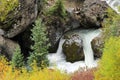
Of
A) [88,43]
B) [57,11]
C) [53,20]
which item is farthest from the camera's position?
[57,11]

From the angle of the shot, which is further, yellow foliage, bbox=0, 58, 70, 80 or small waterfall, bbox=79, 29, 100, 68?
small waterfall, bbox=79, 29, 100, 68

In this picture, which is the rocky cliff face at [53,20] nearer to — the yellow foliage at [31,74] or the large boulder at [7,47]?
the large boulder at [7,47]

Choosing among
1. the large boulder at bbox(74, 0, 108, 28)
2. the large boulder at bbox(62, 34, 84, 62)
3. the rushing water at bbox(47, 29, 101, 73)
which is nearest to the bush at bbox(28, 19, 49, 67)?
the rushing water at bbox(47, 29, 101, 73)

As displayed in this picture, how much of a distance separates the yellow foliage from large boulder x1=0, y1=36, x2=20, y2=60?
4.85 feet

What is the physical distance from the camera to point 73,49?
42.4 m

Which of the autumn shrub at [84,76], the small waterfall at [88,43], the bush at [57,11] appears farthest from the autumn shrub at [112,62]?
the bush at [57,11]

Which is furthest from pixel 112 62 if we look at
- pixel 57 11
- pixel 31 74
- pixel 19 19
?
pixel 57 11

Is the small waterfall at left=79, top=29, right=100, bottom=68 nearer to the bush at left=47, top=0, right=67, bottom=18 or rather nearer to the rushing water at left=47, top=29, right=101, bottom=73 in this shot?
the rushing water at left=47, top=29, right=101, bottom=73

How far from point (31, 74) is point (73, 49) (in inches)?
360

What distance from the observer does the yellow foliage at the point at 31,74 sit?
99.7ft

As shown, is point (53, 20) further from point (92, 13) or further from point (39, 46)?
point (39, 46)

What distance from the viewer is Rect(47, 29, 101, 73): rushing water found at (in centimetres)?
4191

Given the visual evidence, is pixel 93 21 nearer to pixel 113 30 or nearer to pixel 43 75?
pixel 113 30

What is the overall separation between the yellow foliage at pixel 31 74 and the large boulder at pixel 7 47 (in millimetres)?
1478
